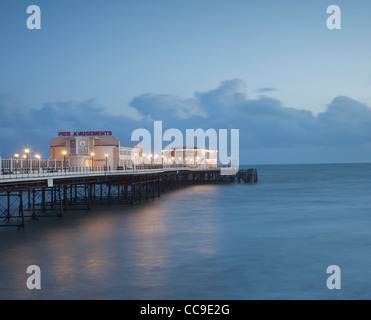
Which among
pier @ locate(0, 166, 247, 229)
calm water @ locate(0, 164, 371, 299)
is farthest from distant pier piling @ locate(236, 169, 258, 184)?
calm water @ locate(0, 164, 371, 299)

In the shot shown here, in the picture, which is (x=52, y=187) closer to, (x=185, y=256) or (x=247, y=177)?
(x=185, y=256)

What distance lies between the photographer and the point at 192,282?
1850 cm

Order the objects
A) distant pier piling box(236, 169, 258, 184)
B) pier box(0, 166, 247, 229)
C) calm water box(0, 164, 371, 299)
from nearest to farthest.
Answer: calm water box(0, 164, 371, 299) < pier box(0, 166, 247, 229) < distant pier piling box(236, 169, 258, 184)

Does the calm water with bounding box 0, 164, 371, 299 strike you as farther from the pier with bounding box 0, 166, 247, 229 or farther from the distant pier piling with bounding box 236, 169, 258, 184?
the distant pier piling with bounding box 236, 169, 258, 184

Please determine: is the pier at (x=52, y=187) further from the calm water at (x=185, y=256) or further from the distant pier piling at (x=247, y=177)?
the distant pier piling at (x=247, y=177)

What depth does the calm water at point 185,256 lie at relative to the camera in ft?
57.3

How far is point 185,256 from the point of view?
23.2 metres

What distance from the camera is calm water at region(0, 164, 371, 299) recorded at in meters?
17.5

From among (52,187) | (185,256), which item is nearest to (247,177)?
(52,187)

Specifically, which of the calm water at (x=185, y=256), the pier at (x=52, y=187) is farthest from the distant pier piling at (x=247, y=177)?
the calm water at (x=185, y=256)
